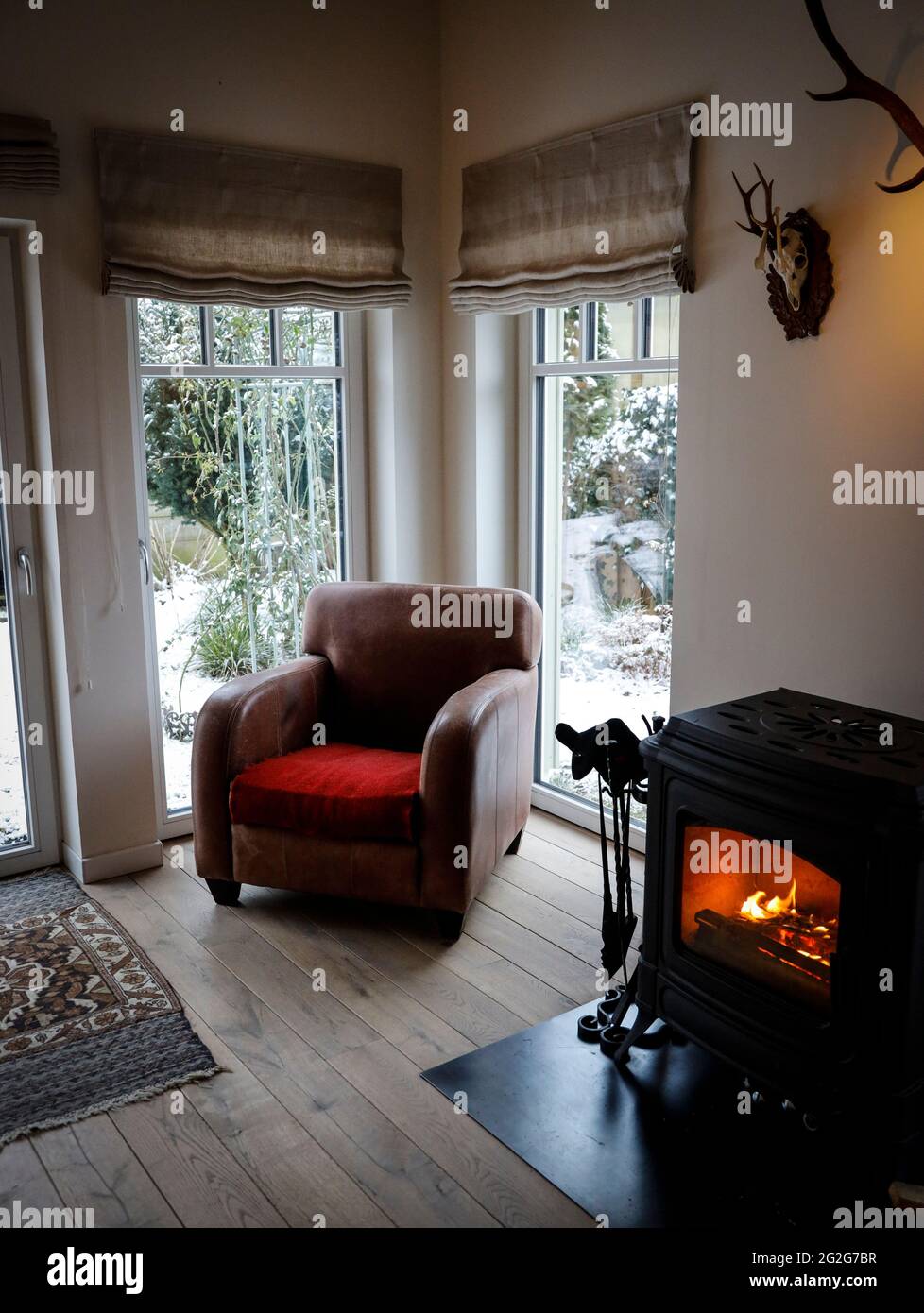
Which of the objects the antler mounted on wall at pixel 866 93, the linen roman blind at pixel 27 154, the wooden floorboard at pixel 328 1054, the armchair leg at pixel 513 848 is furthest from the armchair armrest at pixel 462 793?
the linen roman blind at pixel 27 154

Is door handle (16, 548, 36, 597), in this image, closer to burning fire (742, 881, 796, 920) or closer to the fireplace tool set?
the fireplace tool set

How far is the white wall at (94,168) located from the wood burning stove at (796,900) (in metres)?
1.86

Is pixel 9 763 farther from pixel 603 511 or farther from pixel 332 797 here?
pixel 603 511

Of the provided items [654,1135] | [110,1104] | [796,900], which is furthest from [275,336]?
[654,1135]

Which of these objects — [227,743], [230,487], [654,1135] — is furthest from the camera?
[230,487]

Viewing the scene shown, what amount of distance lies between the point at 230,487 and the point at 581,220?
1.42 meters

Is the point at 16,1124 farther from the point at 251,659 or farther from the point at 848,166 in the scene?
the point at 848,166

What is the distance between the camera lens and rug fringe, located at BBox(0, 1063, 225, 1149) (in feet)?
7.94

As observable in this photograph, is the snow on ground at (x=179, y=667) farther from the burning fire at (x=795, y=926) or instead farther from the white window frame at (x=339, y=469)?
the burning fire at (x=795, y=926)

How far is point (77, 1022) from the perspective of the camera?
2854mm

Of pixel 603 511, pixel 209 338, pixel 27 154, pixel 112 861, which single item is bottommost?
pixel 112 861

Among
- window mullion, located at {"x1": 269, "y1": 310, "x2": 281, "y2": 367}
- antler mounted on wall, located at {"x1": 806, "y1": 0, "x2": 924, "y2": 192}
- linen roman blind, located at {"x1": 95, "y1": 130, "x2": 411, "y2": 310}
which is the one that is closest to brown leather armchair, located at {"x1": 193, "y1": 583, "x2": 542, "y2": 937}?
window mullion, located at {"x1": 269, "y1": 310, "x2": 281, "y2": 367}

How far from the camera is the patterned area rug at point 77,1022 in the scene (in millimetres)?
2555
